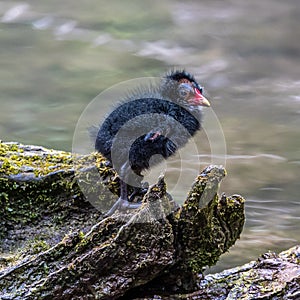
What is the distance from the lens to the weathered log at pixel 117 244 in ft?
6.57

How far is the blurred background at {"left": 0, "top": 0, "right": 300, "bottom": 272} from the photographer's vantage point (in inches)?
189

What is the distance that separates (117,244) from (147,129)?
30.0 inches

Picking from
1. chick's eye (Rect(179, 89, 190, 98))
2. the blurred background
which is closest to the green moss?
chick's eye (Rect(179, 89, 190, 98))

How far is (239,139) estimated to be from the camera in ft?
16.9

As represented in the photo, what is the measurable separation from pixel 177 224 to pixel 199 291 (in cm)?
25

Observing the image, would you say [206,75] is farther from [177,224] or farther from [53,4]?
[177,224]

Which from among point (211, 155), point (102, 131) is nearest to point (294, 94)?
point (211, 155)

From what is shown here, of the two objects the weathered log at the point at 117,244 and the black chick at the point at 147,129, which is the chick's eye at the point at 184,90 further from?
the weathered log at the point at 117,244

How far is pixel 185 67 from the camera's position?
228 inches

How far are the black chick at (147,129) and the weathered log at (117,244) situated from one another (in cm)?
15

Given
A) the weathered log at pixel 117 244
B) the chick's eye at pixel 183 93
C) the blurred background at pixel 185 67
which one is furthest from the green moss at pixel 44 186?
the blurred background at pixel 185 67

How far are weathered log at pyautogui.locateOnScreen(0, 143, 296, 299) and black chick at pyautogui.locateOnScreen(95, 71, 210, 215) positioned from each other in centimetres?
15

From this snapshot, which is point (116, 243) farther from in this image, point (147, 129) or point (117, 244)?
point (147, 129)

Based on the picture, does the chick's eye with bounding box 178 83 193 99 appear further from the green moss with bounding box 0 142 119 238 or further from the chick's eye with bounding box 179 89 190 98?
the green moss with bounding box 0 142 119 238
